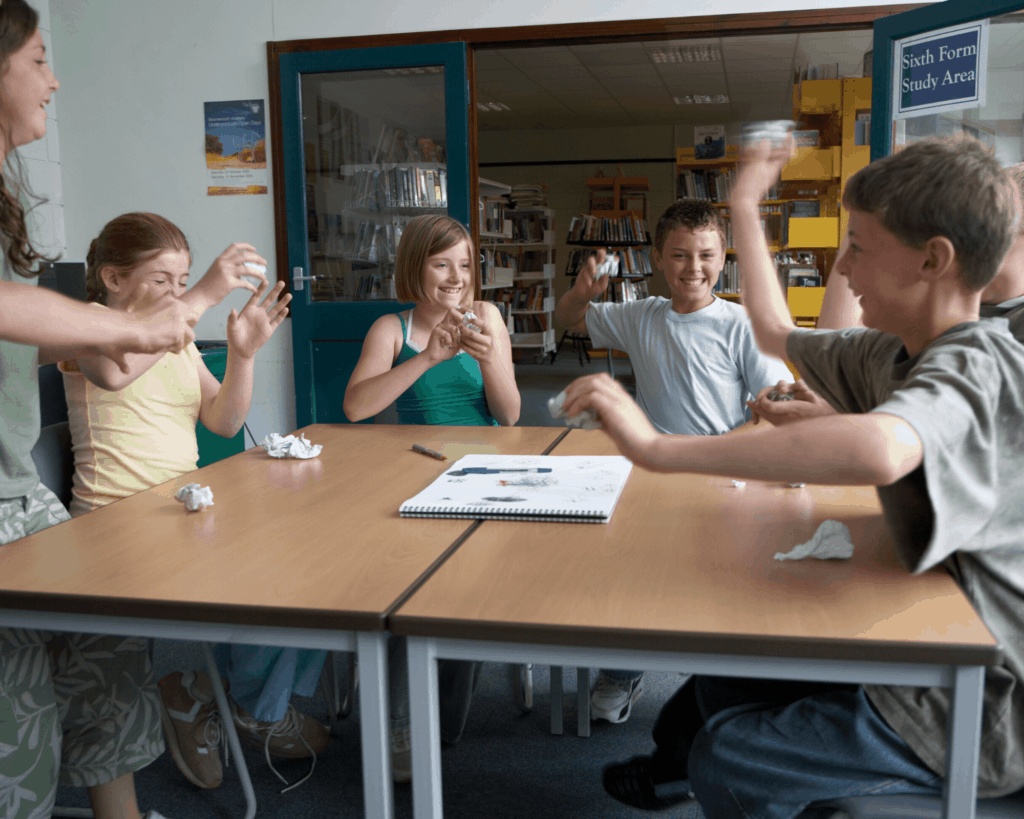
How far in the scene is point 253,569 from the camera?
43.0 inches

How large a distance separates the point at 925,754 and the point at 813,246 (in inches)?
189

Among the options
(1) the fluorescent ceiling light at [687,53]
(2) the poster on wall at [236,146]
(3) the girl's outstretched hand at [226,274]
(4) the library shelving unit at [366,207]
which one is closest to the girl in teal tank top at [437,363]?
(3) the girl's outstretched hand at [226,274]

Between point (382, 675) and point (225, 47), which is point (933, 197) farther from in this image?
point (225, 47)

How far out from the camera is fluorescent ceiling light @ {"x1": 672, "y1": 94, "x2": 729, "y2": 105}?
29.1 feet

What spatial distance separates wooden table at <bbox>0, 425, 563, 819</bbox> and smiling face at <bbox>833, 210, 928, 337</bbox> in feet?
2.08

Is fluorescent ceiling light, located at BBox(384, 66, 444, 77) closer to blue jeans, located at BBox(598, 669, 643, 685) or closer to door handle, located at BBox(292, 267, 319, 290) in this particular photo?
door handle, located at BBox(292, 267, 319, 290)

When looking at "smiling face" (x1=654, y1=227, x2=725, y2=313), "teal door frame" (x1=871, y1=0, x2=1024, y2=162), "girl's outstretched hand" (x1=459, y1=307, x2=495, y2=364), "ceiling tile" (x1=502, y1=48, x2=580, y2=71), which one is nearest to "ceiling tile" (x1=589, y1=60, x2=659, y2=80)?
"ceiling tile" (x1=502, y1=48, x2=580, y2=71)

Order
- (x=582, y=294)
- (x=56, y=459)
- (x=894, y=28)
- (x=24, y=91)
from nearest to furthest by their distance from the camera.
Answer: (x=24, y=91) → (x=56, y=459) → (x=582, y=294) → (x=894, y=28)

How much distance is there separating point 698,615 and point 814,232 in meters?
4.84

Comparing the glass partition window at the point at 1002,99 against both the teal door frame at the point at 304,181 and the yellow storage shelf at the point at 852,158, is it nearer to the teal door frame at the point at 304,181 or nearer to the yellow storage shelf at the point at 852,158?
the yellow storage shelf at the point at 852,158

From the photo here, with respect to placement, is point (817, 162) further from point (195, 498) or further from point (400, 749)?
point (195, 498)

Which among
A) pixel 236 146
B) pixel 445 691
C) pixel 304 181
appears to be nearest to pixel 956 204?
pixel 445 691

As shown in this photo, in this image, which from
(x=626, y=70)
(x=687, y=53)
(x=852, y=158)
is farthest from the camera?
(x=626, y=70)

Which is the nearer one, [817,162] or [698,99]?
[817,162]
